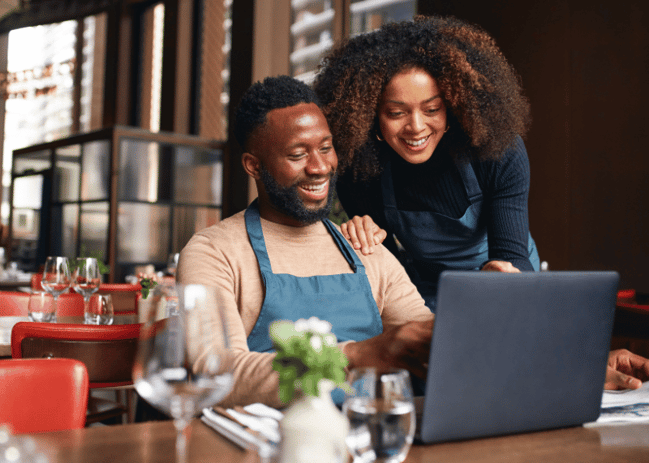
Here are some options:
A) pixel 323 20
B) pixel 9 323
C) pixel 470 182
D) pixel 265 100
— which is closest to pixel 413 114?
pixel 470 182

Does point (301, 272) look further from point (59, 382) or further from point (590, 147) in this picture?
point (590, 147)

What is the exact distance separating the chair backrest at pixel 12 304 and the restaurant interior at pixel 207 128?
47 cm

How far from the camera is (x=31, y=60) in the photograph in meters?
9.52

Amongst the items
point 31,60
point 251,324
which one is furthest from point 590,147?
point 31,60

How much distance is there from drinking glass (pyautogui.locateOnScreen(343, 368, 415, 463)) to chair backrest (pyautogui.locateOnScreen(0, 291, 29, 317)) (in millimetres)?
2470

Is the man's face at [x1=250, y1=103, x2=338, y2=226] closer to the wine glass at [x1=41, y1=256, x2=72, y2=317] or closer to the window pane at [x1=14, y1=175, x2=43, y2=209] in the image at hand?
the wine glass at [x1=41, y1=256, x2=72, y2=317]

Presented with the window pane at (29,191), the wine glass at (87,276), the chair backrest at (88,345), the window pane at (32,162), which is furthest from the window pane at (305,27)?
the chair backrest at (88,345)

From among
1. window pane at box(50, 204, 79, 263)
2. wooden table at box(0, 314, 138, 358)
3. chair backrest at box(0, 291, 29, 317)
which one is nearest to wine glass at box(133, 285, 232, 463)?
wooden table at box(0, 314, 138, 358)

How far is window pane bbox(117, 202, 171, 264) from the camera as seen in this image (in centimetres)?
639

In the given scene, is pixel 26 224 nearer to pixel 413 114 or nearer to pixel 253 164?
pixel 253 164

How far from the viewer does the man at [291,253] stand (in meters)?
1.28

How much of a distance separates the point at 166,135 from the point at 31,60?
4360 mm

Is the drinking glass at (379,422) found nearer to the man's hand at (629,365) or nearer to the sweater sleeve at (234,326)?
the sweater sleeve at (234,326)

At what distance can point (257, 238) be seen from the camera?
1375 mm
